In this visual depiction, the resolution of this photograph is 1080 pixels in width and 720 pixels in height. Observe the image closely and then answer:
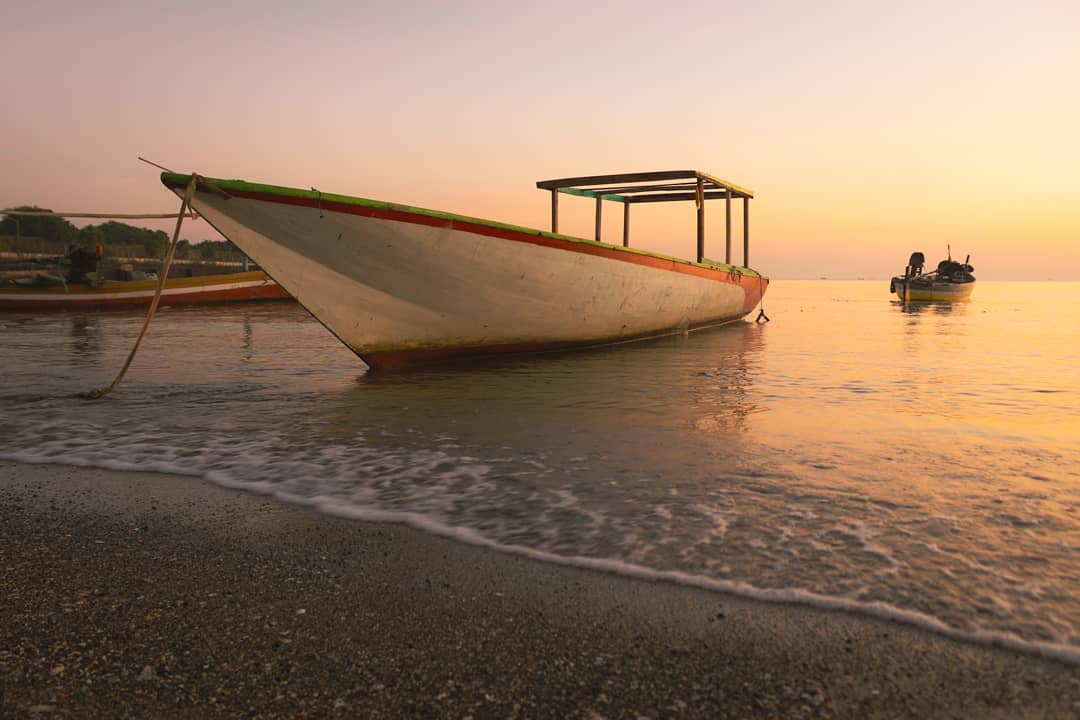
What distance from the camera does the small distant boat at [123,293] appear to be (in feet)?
74.6

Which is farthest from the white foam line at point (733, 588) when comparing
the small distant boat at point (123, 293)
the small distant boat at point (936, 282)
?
the small distant boat at point (936, 282)

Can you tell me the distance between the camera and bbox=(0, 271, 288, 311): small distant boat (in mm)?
22734

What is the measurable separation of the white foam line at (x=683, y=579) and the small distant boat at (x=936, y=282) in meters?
44.8

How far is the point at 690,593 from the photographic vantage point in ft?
7.87

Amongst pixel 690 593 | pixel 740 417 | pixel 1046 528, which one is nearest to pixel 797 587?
pixel 690 593

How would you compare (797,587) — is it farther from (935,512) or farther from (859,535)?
(935,512)

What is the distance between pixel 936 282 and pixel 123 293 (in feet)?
138

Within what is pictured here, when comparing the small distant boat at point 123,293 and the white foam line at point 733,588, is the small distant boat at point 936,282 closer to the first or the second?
the small distant boat at point 123,293

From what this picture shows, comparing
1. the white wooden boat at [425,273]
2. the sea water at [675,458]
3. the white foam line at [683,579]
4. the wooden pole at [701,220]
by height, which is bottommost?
the white foam line at [683,579]

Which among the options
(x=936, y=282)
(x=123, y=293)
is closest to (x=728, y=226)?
(x=123, y=293)

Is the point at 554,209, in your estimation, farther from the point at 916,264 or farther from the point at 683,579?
the point at 916,264

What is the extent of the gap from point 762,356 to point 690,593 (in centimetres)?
974

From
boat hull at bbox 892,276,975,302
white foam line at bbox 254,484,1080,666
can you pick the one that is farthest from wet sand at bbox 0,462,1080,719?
boat hull at bbox 892,276,975,302

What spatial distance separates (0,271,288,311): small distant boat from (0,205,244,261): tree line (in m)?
2.10
